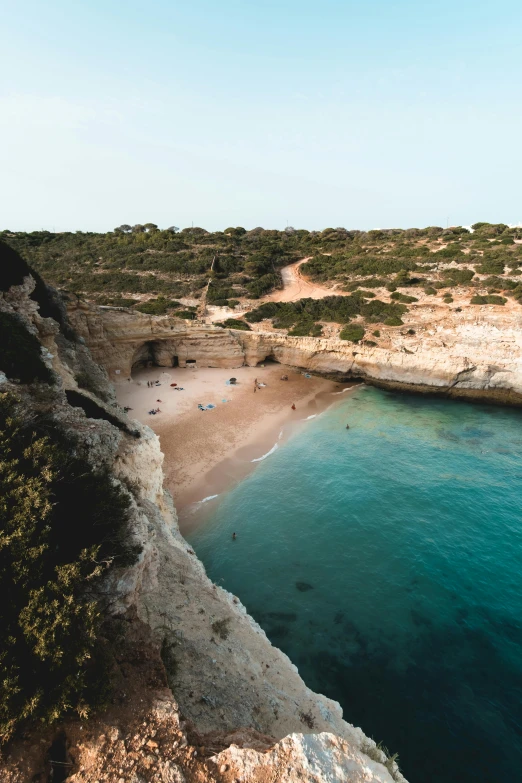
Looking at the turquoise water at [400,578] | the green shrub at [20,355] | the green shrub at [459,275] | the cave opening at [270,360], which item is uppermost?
the green shrub at [459,275]

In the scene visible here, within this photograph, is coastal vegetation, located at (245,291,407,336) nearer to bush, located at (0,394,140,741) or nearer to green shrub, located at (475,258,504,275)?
green shrub, located at (475,258,504,275)

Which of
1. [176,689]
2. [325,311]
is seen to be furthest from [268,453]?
[325,311]

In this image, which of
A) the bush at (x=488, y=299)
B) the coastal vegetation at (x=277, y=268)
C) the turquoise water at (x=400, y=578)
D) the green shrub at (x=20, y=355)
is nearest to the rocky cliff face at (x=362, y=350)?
the bush at (x=488, y=299)

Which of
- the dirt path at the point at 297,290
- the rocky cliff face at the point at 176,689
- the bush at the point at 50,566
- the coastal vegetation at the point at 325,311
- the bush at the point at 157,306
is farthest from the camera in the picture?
the dirt path at the point at 297,290

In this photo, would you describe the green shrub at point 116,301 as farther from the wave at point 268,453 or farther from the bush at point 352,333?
the wave at point 268,453

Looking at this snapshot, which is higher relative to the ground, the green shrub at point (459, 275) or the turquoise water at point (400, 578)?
the green shrub at point (459, 275)

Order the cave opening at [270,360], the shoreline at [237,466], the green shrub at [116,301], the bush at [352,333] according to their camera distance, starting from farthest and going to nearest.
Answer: the green shrub at [116,301]
the cave opening at [270,360]
the bush at [352,333]
the shoreline at [237,466]

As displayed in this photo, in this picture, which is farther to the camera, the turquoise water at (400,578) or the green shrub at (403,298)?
the green shrub at (403,298)

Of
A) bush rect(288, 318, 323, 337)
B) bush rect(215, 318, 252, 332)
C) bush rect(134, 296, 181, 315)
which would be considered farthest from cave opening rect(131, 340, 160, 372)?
bush rect(288, 318, 323, 337)
